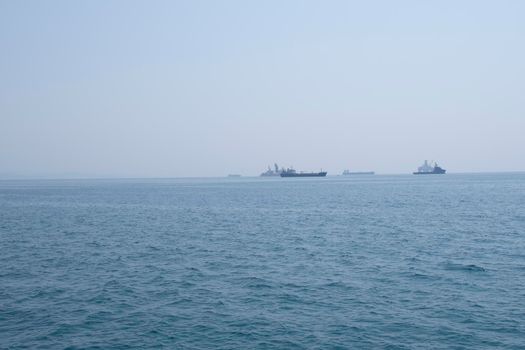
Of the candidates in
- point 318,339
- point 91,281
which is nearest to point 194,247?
point 91,281

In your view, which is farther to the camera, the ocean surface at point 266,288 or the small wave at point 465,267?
the small wave at point 465,267

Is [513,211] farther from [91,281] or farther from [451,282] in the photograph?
[91,281]

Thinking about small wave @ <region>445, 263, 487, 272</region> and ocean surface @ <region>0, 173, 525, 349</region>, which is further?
small wave @ <region>445, 263, 487, 272</region>

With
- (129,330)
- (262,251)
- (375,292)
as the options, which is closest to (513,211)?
(262,251)

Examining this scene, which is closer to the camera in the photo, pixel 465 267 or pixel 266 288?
pixel 266 288

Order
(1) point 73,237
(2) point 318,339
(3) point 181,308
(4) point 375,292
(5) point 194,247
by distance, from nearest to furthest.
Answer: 1. (2) point 318,339
2. (3) point 181,308
3. (4) point 375,292
4. (5) point 194,247
5. (1) point 73,237

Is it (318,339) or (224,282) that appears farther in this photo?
(224,282)

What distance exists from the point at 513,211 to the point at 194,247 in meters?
61.9

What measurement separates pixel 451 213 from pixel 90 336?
237 ft

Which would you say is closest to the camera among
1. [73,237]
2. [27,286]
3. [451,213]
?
[27,286]

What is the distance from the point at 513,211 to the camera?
3253 inches

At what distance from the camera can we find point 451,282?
33.4 meters

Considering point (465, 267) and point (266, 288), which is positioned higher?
point (465, 267)

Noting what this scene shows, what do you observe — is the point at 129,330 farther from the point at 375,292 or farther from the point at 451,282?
the point at 451,282
